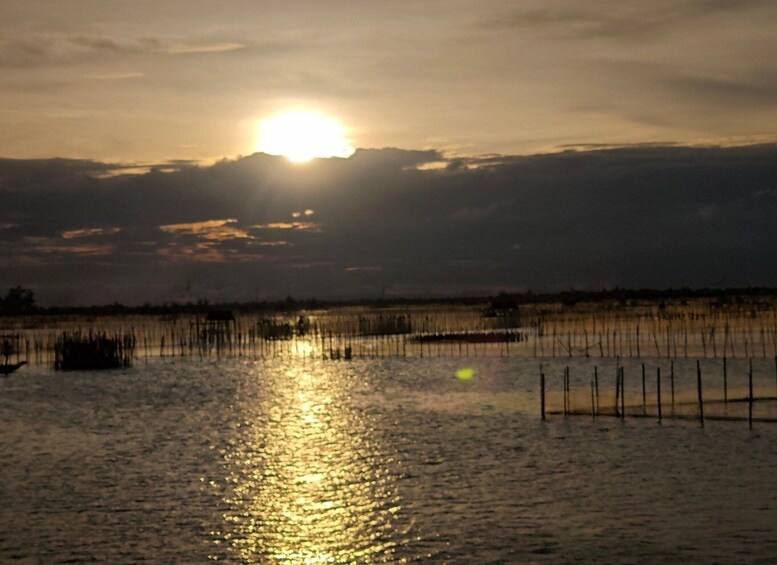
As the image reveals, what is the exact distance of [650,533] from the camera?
17.6m

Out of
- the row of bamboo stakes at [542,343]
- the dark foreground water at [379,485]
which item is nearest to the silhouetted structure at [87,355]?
the row of bamboo stakes at [542,343]

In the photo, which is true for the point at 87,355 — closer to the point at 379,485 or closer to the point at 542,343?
the point at 542,343

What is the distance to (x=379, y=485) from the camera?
2245cm

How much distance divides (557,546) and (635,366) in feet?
110

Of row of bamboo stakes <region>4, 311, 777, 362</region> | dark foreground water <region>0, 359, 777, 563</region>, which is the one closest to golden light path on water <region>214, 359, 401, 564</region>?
dark foreground water <region>0, 359, 777, 563</region>

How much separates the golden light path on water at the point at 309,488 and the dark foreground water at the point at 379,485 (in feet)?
0.22

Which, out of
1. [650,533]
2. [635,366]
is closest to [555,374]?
[635,366]

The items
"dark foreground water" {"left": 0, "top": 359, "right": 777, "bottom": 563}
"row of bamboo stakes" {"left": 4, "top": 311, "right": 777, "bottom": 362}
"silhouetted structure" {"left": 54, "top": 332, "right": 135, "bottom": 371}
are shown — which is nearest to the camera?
"dark foreground water" {"left": 0, "top": 359, "right": 777, "bottom": 563}

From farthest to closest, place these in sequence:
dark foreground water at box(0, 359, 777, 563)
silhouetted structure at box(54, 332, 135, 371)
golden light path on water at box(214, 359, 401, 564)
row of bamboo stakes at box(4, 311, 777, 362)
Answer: row of bamboo stakes at box(4, 311, 777, 362)
silhouetted structure at box(54, 332, 135, 371)
golden light path on water at box(214, 359, 401, 564)
dark foreground water at box(0, 359, 777, 563)

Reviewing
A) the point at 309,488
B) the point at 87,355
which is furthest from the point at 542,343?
the point at 309,488

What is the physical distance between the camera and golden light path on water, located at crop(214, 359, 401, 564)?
56.5ft

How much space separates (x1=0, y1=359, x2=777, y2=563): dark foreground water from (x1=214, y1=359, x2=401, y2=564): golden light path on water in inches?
2.6

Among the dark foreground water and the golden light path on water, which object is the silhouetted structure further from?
the golden light path on water

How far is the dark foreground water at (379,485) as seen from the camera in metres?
17.1
